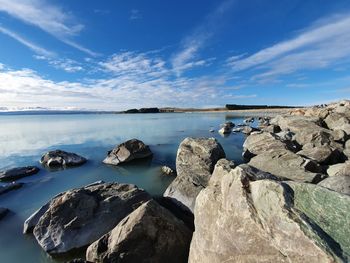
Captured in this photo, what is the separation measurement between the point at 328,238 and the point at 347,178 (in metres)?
5.58

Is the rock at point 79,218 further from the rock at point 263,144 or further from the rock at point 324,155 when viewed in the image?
the rock at point 263,144

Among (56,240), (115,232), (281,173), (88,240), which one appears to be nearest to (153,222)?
(115,232)

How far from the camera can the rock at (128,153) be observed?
732 inches

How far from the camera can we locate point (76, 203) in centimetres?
862

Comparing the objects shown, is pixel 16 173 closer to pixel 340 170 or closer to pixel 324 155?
pixel 340 170

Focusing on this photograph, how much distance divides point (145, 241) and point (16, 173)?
1335cm

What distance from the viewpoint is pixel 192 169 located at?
45.9 ft

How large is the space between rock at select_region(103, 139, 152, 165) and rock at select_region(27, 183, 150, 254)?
29.8 feet

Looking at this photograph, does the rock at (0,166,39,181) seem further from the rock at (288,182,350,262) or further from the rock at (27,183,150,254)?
the rock at (288,182,350,262)

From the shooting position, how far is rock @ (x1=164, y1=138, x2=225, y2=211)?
10.3 meters

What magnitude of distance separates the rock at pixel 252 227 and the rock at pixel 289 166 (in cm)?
635

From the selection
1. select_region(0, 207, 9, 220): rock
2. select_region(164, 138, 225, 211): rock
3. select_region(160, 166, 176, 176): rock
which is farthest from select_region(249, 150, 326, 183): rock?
select_region(0, 207, 9, 220): rock

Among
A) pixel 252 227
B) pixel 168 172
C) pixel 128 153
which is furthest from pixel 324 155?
pixel 128 153

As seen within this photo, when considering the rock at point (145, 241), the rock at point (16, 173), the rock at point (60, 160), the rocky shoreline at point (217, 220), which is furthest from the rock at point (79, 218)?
the rock at point (60, 160)
